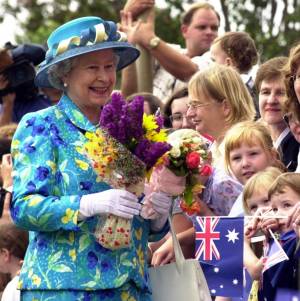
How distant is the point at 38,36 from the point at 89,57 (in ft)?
60.7

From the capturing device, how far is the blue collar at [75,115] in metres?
6.25

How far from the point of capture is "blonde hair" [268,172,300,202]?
6582 mm

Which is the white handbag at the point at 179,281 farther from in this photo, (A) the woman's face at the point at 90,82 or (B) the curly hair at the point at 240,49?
(B) the curly hair at the point at 240,49

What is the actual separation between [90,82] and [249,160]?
5.13 feet

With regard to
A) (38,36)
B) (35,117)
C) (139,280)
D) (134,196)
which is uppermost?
(38,36)

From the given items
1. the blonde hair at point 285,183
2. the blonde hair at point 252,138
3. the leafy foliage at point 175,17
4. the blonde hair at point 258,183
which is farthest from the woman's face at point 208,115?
the leafy foliage at point 175,17

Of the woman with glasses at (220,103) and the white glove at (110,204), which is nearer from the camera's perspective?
the white glove at (110,204)

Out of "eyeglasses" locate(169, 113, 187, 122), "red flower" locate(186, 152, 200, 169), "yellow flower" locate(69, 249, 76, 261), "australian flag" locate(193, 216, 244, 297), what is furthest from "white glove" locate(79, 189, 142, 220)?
"eyeglasses" locate(169, 113, 187, 122)

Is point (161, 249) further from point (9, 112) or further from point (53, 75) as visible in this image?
point (9, 112)

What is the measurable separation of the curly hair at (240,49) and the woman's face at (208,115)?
4.02 feet

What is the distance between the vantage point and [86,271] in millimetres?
6020

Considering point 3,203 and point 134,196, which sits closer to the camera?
→ point 134,196

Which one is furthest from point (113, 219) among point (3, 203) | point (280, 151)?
point (3, 203)

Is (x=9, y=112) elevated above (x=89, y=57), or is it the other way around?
(x=9, y=112)
